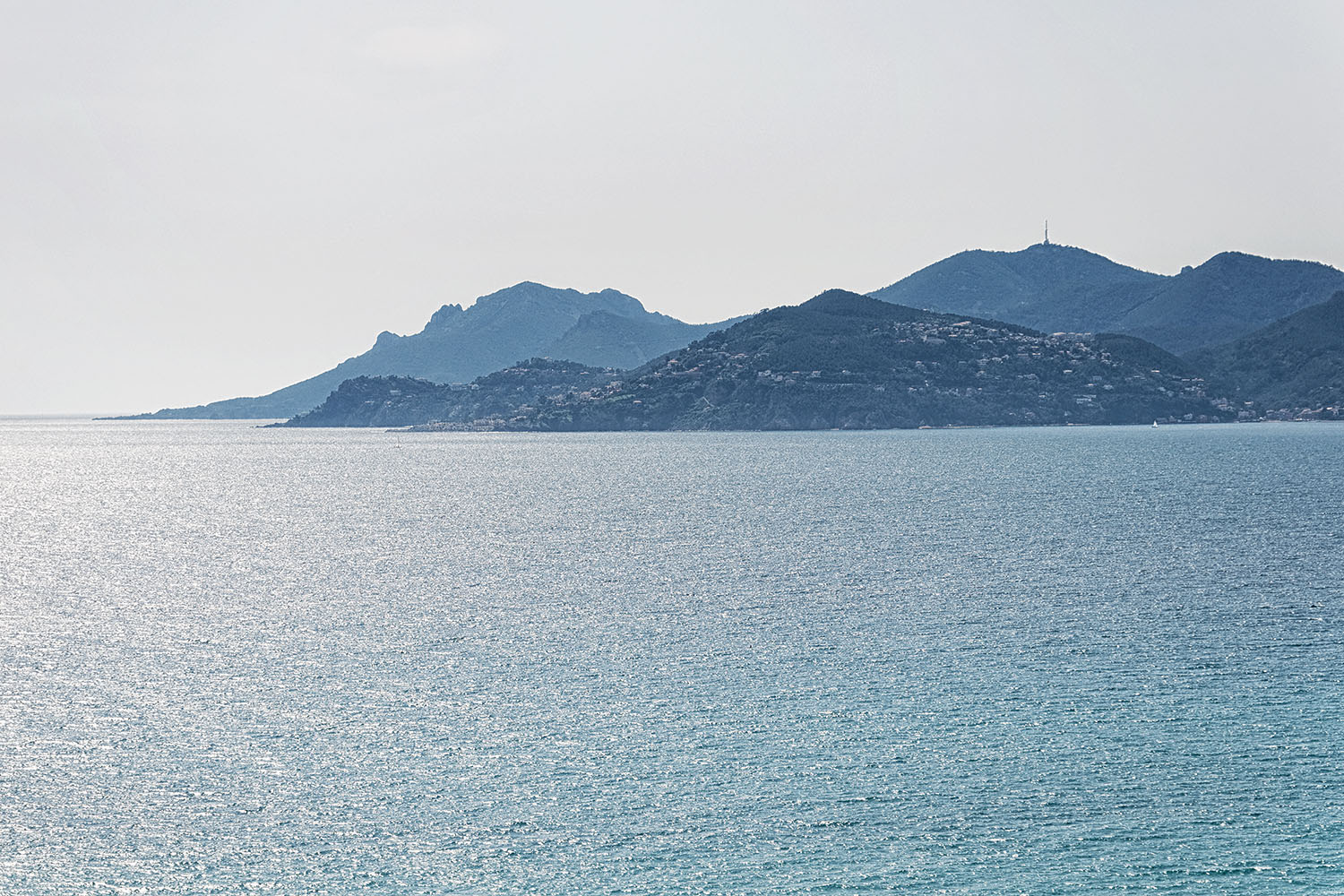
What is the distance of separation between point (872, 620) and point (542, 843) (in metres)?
30.6

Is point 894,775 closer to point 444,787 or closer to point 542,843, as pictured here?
point 542,843

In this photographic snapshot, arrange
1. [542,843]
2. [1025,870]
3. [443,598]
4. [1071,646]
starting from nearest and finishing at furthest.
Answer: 1. [1025,870]
2. [542,843]
3. [1071,646]
4. [443,598]

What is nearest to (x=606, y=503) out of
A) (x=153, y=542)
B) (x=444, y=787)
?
(x=153, y=542)

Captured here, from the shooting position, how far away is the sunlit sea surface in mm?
29703

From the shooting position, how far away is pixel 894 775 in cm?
3519

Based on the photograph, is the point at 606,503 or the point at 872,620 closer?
the point at 872,620

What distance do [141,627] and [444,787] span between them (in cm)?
3193

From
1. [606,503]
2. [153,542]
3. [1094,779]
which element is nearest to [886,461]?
[606,503]

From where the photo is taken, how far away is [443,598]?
6844cm

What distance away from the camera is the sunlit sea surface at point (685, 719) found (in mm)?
29703

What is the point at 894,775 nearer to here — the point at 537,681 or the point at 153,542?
the point at 537,681

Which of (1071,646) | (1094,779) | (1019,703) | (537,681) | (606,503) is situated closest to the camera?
(1094,779)

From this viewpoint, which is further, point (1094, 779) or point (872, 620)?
point (872, 620)

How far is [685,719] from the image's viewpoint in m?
41.3
